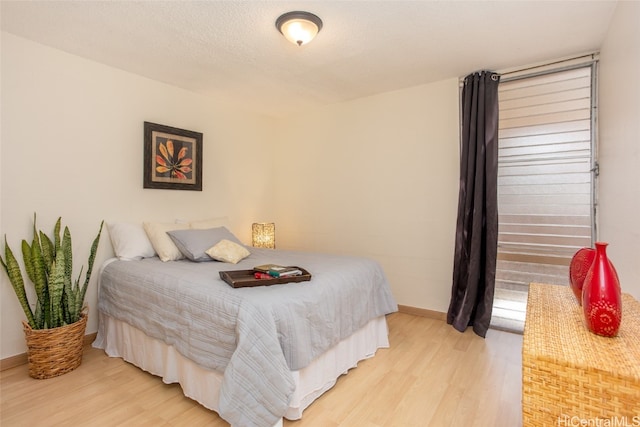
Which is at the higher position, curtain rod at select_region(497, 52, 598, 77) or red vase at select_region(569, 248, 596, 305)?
curtain rod at select_region(497, 52, 598, 77)

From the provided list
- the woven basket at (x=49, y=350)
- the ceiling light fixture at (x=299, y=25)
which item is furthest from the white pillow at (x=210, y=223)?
the ceiling light fixture at (x=299, y=25)

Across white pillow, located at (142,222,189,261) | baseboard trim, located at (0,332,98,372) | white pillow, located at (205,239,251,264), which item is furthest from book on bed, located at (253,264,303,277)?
baseboard trim, located at (0,332,98,372)

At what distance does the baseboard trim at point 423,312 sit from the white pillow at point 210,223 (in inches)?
87.4

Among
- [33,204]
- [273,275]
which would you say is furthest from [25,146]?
[273,275]

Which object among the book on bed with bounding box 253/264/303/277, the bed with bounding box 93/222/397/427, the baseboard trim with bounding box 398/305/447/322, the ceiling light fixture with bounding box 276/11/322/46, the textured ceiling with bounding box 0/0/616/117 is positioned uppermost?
the textured ceiling with bounding box 0/0/616/117

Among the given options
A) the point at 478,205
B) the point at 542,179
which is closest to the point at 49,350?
the point at 478,205

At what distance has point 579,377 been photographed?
0.93 metres

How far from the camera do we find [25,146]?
2367 mm

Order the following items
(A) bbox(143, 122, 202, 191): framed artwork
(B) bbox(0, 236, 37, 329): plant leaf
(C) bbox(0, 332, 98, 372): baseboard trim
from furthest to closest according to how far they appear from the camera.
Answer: (A) bbox(143, 122, 202, 191): framed artwork, (C) bbox(0, 332, 98, 372): baseboard trim, (B) bbox(0, 236, 37, 329): plant leaf

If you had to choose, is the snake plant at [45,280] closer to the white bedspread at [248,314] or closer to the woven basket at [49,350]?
the woven basket at [49,350]

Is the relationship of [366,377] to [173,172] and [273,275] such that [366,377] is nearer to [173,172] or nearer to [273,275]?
[273,275]

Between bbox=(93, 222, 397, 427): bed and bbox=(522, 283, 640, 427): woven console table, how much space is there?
1063 mm

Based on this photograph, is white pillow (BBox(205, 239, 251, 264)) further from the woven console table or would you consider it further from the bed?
the woven console table

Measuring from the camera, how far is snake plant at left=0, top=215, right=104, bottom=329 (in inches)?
85.2
